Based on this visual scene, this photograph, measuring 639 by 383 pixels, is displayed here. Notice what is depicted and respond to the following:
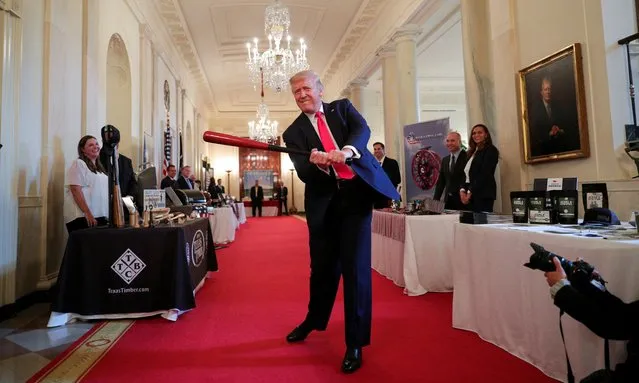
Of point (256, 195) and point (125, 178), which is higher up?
point (256, 195)

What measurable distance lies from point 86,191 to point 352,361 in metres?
2.88

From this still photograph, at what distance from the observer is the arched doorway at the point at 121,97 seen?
6.08 metres

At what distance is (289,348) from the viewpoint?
2.12 m

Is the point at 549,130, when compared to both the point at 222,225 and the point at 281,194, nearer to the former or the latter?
the point at 222,225

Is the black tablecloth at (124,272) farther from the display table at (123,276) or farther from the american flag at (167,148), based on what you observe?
the american flag at (167,148)

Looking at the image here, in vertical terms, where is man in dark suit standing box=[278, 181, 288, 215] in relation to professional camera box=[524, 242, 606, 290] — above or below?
above

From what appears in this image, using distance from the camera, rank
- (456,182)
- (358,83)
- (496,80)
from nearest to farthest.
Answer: (456,182)
(496,80)
(358,83)

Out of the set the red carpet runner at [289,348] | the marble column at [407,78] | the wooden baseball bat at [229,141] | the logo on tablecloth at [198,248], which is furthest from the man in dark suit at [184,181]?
the wooden baseball bat at [229,141]

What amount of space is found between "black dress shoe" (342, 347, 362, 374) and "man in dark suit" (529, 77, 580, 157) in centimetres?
273

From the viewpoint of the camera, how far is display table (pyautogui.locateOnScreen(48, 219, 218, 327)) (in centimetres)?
262

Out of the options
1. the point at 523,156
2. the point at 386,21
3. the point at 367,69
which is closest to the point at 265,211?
the point at 367,69

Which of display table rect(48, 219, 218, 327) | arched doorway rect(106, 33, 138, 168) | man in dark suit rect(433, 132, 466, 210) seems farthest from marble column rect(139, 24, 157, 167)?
man in dark suit rect(433, 132, 466, 210)

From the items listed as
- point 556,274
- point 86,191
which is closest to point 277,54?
point 86,191

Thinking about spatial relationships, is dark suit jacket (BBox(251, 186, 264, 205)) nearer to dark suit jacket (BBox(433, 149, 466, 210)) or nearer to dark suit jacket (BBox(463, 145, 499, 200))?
dark suit jacket (BBox(433, 149, 466, 210))
